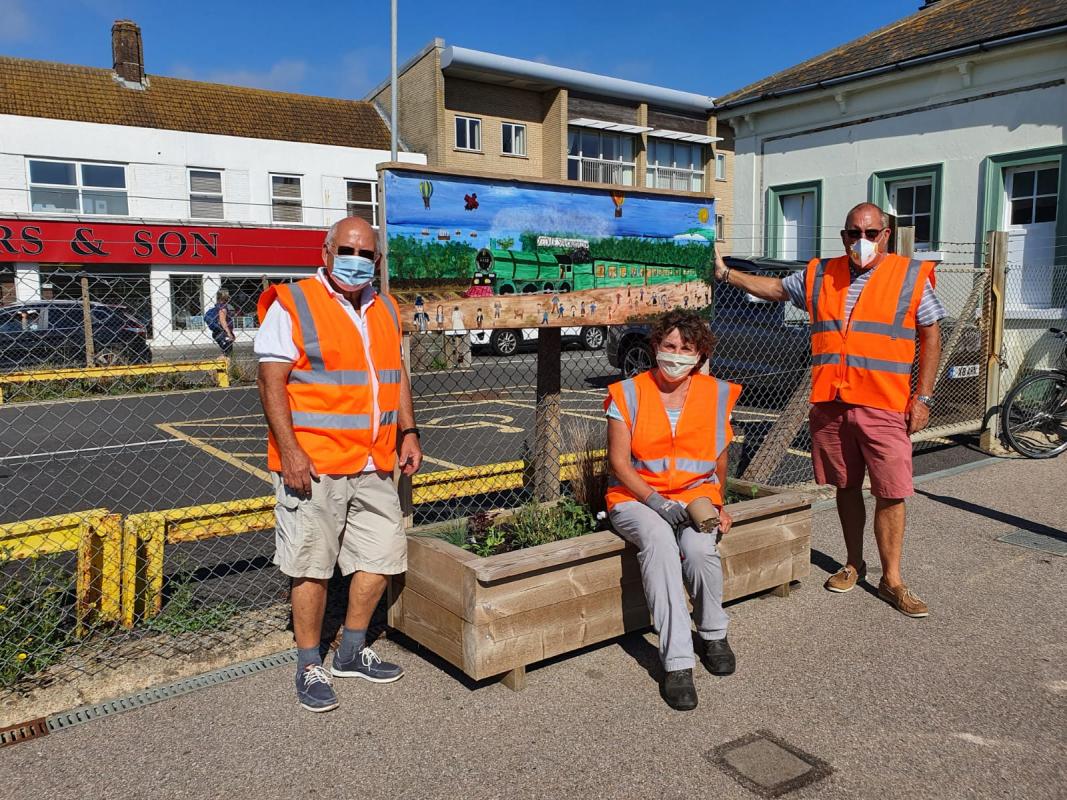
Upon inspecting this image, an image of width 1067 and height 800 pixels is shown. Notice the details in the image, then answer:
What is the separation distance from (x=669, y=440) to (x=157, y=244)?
76.9ft

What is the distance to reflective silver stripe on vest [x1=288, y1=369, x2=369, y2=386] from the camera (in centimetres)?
322

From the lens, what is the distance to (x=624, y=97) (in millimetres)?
33344

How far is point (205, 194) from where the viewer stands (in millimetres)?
24734

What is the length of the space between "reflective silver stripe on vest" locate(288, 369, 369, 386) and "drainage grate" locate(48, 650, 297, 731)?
1310 mm

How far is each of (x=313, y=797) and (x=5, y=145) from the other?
2452cm

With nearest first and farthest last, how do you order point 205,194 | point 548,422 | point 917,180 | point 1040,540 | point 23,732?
point 23,732 → point 548,422 → point 1040,540 → point 917,180 → point 205,194

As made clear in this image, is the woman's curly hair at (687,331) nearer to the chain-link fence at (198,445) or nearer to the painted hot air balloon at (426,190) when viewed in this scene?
the chain-link fence at (198,445)

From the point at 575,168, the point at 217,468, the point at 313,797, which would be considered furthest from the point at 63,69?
the point at 313,797

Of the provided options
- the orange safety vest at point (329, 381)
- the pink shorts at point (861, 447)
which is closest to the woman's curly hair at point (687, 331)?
the pink shorts at point (861, 447)

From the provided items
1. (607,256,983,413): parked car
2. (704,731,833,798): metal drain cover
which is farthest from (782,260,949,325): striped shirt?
(607,256,983,413): parked car

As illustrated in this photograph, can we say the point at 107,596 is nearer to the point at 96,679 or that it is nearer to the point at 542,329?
the point at 96,679

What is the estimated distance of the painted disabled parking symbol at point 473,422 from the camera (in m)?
10.4

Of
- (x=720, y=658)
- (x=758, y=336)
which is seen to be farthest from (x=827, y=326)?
(x=758, y=336)

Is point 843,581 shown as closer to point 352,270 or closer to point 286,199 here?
point 352,270
